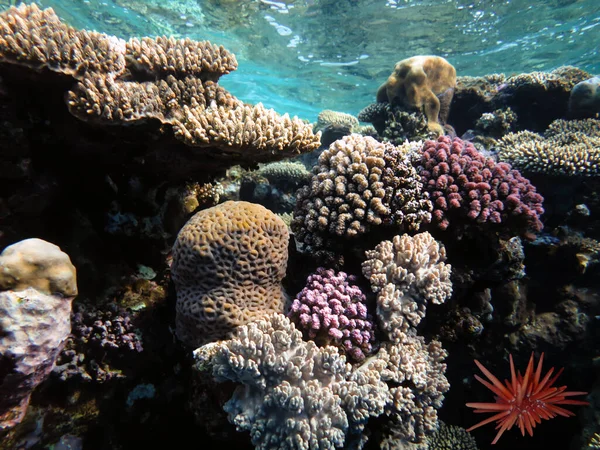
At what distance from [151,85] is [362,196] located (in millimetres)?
2548

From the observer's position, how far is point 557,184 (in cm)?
581

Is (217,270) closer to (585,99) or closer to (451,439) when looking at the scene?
(451,439)

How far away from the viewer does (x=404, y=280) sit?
312 cm

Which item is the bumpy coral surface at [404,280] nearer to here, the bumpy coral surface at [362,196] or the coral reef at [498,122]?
the bumpy coral surface at [362,196]

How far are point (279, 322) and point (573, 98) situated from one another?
32.1ft

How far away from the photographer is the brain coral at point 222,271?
287 cm

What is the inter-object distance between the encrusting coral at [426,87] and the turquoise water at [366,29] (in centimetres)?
936

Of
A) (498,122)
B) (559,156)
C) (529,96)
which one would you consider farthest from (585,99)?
(559,156)

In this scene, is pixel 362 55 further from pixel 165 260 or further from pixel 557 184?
pixel 165 260

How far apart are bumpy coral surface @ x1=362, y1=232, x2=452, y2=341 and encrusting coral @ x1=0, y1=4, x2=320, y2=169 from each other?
Result: 1497 mm

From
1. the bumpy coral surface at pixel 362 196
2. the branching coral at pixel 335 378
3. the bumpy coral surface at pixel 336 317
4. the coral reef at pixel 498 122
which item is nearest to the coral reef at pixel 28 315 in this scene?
the branching coral at pixel 335 378

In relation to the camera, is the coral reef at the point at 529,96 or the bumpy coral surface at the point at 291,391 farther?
the coral reef at the point at 529,96

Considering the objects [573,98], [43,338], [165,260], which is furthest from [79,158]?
[573,98]

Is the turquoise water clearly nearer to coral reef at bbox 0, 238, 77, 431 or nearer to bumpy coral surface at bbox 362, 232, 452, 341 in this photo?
bumpy coral surface at bbox 362, 232, 452, 341
